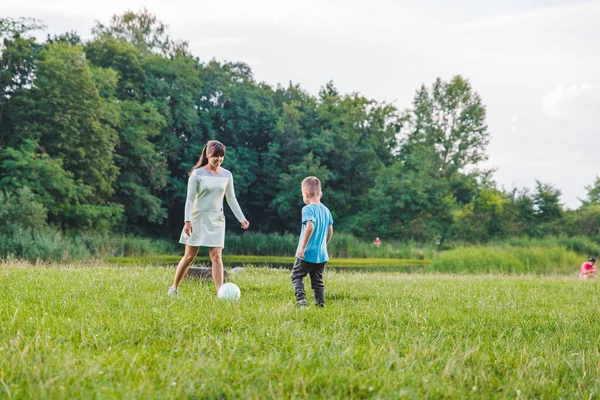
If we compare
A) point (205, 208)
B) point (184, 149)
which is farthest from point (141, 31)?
point (205, 208)

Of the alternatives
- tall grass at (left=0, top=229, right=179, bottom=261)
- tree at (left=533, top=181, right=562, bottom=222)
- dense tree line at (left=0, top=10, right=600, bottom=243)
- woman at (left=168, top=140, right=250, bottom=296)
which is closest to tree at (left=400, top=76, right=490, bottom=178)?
dense tree line at (left=0, top=10, right=600, bottom=243)

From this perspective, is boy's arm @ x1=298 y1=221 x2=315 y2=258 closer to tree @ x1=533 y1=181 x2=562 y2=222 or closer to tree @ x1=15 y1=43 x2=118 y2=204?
tree @ x1=15 y1=43 x2=118 y2=204

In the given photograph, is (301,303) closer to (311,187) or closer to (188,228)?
(311,187)

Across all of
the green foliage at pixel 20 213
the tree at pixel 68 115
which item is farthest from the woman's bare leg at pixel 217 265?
the tree at pixel 68 115

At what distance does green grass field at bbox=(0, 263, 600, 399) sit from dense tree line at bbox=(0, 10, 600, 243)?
22.0 meters

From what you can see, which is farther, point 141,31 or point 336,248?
point 141,31

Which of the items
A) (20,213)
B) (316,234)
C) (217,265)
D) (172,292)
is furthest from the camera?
(20,213)

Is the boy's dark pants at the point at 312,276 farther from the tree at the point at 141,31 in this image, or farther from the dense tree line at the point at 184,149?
the tree at the point at 141,31

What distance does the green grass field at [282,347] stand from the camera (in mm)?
3783

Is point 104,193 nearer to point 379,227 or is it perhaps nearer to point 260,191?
point 260,191

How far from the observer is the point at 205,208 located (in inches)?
322

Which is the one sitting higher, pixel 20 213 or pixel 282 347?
pixel 20 213

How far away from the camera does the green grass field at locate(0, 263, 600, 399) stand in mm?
3783

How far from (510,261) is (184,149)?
27574 mm
